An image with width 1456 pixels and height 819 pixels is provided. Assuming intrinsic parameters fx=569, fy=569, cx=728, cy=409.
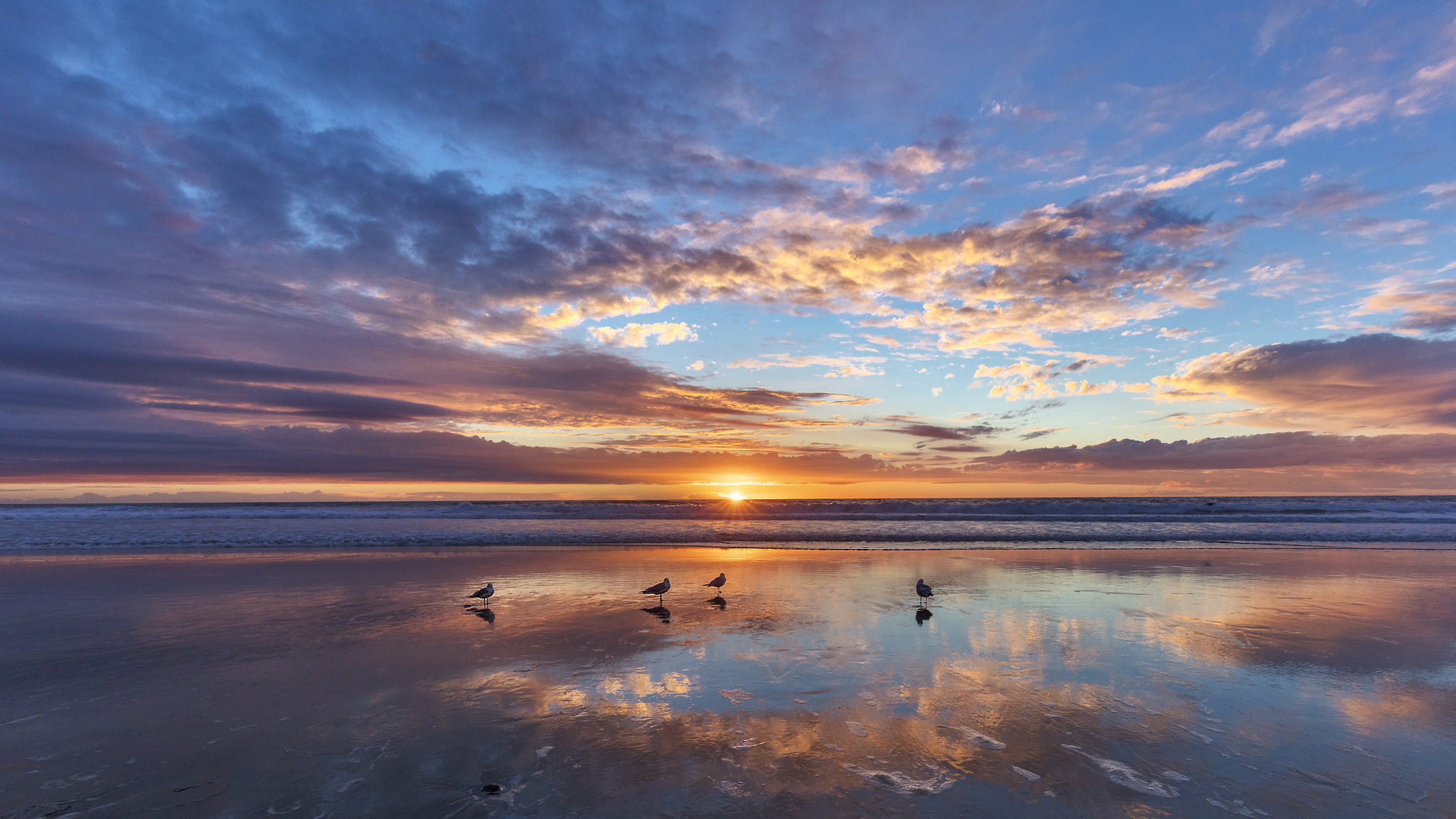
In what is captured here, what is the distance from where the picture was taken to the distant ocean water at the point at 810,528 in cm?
2745

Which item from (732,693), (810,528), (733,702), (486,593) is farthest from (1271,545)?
(486,593)

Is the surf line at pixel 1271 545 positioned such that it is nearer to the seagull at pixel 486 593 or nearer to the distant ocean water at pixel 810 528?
the distant ocean water at pixel 810 528

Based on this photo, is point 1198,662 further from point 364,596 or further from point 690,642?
point 364,596

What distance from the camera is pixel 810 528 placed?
36.8 m

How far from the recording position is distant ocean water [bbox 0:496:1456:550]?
2745cm

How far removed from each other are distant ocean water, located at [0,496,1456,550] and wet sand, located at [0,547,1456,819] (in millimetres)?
14587

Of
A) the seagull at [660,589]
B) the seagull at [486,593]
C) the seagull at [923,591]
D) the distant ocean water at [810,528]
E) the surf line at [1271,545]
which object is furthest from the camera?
the distant ocean water at [810,528]

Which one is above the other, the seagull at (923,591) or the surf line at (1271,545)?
the seagull at (923,591)

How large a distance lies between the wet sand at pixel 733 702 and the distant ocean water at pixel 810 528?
47.9 feet

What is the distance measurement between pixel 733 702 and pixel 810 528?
30.4 m

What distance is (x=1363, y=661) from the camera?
348 inches

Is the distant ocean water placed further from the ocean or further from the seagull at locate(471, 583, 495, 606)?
the seagull at locate(471, 583, 495, 606)

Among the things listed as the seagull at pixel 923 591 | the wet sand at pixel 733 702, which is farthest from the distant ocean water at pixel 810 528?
the wet sand at pixel 733 702

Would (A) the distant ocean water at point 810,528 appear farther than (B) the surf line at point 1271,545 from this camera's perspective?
Yes
